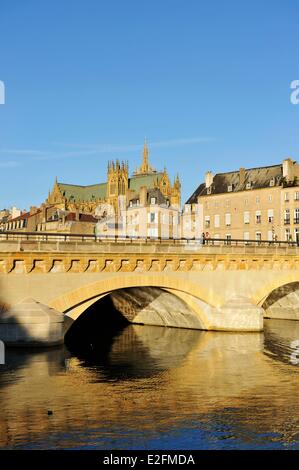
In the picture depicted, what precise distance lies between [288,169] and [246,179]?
25.3 feet

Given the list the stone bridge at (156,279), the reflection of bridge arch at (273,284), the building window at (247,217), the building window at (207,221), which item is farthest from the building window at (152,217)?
the reflection of bridge arch at (273,284)

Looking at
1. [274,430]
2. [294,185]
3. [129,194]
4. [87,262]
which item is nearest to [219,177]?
[294,185]

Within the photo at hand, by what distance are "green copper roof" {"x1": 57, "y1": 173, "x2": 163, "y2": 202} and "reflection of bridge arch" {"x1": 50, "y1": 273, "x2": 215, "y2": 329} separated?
374ft

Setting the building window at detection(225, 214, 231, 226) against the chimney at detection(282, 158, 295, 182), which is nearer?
the chimney at detection(282, 158, 295, 182)

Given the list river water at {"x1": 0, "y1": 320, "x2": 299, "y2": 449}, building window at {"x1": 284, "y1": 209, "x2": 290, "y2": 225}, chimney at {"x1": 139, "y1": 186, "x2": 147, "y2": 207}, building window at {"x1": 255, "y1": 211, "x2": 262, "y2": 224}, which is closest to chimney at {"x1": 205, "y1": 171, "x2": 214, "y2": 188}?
building window at {"x1": 255, "y1": 211, "x2": 262, "y2": 224}

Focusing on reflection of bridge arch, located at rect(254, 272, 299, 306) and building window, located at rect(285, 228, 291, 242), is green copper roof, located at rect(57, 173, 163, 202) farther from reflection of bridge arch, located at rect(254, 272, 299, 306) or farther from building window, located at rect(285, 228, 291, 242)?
reflection of bridge arch, located at rect(254, 272, 299, 306)

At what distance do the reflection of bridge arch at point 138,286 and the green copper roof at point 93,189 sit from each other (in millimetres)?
113955

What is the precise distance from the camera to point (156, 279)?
137ft

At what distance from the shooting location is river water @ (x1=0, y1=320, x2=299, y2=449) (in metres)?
21.7

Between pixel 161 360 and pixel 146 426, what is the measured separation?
14565 millimetres

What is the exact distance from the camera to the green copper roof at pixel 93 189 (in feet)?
533

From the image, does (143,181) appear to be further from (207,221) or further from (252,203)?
(252,203)

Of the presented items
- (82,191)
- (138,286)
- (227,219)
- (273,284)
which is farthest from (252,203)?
(82,191)
